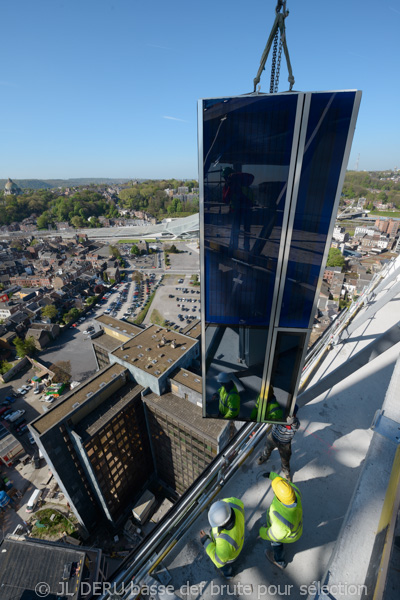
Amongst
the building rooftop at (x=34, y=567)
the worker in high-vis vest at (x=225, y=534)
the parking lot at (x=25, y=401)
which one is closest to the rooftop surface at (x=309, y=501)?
the worker in high-vis vest at (x=225, y=534)

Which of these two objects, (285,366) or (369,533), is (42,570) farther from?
(369,533)

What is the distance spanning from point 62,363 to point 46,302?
56.4ft

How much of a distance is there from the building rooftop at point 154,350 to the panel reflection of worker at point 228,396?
1273cm

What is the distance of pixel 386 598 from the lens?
9.43ft

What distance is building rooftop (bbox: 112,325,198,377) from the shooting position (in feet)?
60.1

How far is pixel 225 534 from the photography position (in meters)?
3.51

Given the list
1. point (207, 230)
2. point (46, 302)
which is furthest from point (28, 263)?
point (207, 230)

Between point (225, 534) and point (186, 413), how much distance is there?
14.0 m

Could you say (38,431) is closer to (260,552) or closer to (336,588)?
(260,552)

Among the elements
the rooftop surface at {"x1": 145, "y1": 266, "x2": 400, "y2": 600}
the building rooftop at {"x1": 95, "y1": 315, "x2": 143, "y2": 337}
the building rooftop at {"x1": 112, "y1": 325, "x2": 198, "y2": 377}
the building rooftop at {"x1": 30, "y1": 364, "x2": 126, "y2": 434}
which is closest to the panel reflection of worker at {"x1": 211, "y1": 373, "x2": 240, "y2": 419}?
the rooftop surface at {"x1": 145, "y1": 266, "x2": 400, "y2": 600}

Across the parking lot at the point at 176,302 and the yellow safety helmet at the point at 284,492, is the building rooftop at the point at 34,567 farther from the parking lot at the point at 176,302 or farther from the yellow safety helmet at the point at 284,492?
the parking lot at the point at 176,302

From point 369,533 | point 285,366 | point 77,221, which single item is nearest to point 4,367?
point 285,366

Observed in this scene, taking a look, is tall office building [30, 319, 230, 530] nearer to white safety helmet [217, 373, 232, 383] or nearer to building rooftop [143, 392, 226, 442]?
building rooftop [143, 392, 226, 442]

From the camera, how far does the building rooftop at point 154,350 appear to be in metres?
18.3
